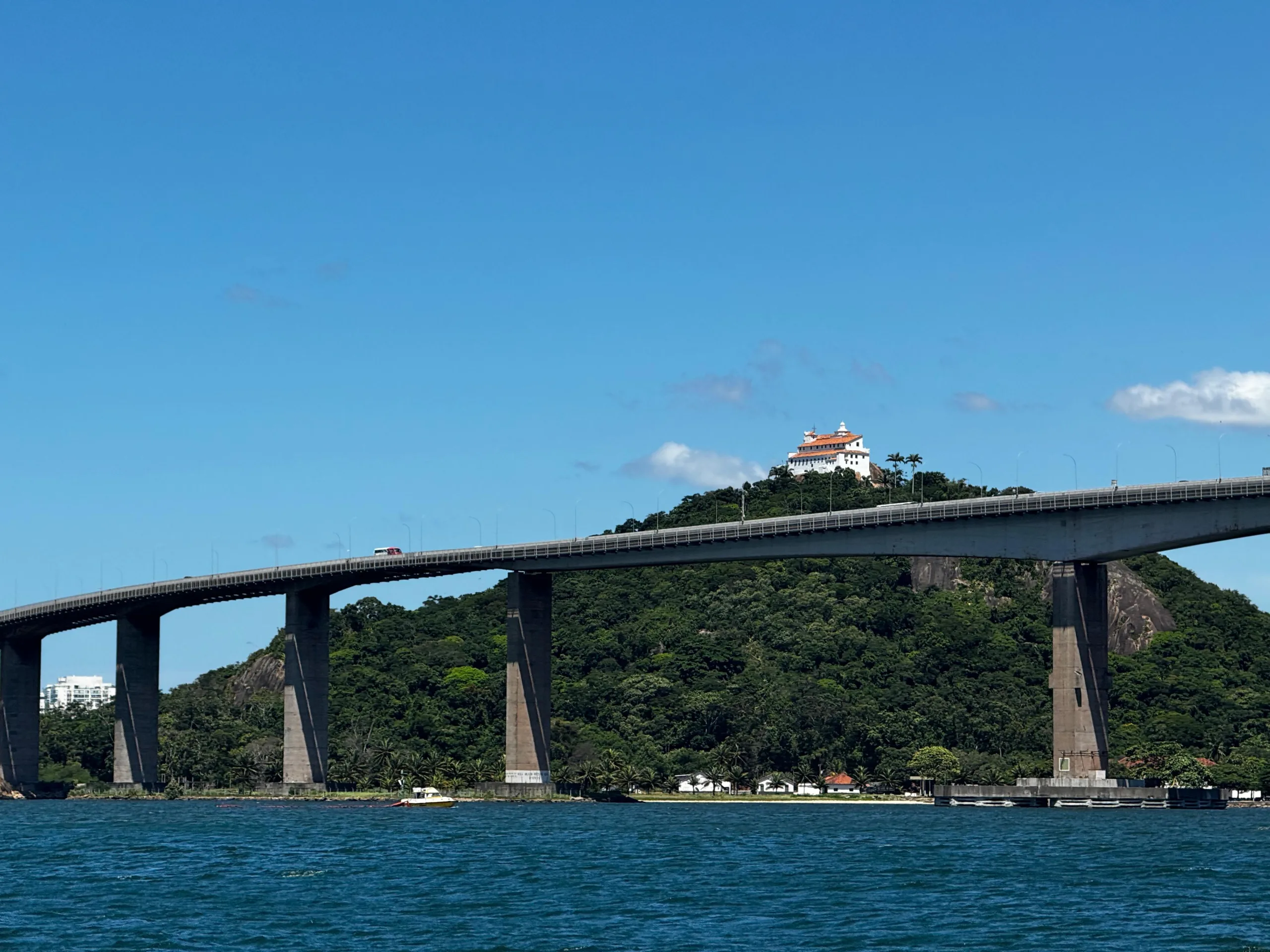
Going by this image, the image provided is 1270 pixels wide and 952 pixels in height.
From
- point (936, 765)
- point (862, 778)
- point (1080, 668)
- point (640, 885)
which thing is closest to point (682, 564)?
point (1080, 668)

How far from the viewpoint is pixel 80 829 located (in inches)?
4906

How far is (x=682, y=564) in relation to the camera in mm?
162250

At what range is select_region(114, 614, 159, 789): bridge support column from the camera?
187750 millimetres

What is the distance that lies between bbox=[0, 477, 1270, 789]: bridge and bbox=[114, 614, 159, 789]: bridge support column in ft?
0.51

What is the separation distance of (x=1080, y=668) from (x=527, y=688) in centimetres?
4826

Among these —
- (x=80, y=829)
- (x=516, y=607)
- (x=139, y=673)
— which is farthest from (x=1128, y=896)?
(x=139, y=673)

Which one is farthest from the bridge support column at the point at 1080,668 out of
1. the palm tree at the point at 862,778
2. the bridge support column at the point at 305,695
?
the bridge support column at the point at 305,695

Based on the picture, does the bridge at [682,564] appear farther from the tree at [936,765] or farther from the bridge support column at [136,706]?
the tree at [936,765]

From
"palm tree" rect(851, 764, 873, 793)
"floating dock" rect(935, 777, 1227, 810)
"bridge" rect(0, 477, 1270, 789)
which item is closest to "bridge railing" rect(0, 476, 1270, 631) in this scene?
"bridge" rect(0, 477, 1270, 789)

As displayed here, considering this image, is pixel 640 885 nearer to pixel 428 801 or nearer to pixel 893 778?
pixel 428 801

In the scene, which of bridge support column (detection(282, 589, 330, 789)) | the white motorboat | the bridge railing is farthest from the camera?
bridge support column (detection(282, 589, 330, 789))

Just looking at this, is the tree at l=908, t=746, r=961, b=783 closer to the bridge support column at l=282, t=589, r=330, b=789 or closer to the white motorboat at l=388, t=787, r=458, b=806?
the white motorboat at l=388, t=787, r=458, b=806

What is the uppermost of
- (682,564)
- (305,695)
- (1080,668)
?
(682,564)

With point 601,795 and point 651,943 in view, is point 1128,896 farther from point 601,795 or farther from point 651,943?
point 601,795
